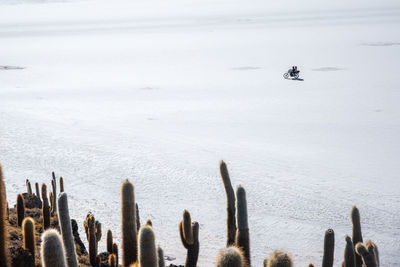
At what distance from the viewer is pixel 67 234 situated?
3602 millimetres

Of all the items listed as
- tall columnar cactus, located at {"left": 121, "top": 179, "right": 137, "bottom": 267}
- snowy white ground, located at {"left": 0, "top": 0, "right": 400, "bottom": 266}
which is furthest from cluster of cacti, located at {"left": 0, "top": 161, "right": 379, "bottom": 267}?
snowy white ground, located at {"left": 0, "top": 0, "right": 400, "bottom": 266}

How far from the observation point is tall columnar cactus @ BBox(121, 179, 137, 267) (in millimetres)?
3654

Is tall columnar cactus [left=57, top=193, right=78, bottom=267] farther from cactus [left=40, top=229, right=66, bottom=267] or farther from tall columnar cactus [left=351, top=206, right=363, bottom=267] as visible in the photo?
tall columnar cactus [left=351, top=206, right=363, bottom=267]

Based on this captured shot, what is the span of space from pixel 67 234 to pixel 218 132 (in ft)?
36.5

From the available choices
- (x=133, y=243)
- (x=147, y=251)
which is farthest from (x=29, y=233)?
(x=147, y=251)

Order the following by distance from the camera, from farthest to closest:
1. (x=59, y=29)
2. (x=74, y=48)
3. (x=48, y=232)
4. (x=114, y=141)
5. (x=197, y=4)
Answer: (x=197, y=4) → (x=59, y=29) → (x=74, y=48) → (x=114, y=141) → (x=48, y=232)

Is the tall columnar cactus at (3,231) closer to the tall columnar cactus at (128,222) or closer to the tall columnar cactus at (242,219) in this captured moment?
the tall columnar cactus at (128,222)

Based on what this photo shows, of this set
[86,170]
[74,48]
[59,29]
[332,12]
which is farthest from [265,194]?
[332,12]

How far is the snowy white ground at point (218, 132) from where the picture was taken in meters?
9.16

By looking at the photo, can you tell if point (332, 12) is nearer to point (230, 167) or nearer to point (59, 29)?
point (59, 29)

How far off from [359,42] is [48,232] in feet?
103

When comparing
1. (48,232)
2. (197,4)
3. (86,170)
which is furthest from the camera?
(197,4)

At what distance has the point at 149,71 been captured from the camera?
25.4 metres

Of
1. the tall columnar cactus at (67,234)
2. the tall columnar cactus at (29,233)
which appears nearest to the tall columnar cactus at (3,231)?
the tall columnar cactus at (29,233)
